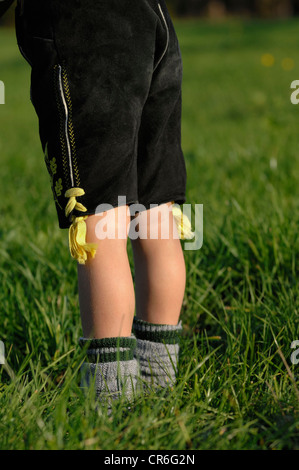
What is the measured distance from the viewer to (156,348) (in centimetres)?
164

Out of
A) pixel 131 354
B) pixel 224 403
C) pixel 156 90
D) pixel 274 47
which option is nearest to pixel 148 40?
pixel 156 90

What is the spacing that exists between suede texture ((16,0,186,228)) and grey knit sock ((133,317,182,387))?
1.38 ft

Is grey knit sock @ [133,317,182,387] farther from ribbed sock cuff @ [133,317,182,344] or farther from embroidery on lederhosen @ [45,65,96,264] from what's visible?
embroidery on lederhosen @ [45,65,96,264]

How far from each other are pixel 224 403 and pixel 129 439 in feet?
0.91

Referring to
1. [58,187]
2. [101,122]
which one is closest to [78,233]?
[58,187]

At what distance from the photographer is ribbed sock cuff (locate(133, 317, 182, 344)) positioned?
5.37ft

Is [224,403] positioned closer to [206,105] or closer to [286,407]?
[286,407]

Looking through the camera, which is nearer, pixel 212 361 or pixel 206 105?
pixel 212 361

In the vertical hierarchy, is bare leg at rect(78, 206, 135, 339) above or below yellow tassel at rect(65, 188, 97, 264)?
below

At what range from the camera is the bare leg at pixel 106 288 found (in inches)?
57.5

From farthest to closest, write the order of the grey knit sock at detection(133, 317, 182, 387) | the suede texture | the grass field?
the grey knit sock at detection(133, 317, 182, 387)
the suede texture
the grass field

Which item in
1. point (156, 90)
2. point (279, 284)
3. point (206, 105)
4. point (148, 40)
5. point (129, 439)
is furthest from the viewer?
point (206, 105)

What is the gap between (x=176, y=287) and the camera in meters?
1.64

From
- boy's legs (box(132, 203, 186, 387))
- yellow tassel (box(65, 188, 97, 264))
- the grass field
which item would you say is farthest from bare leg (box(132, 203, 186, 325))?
yellow tassel (box(65, 188, 97, 264))
